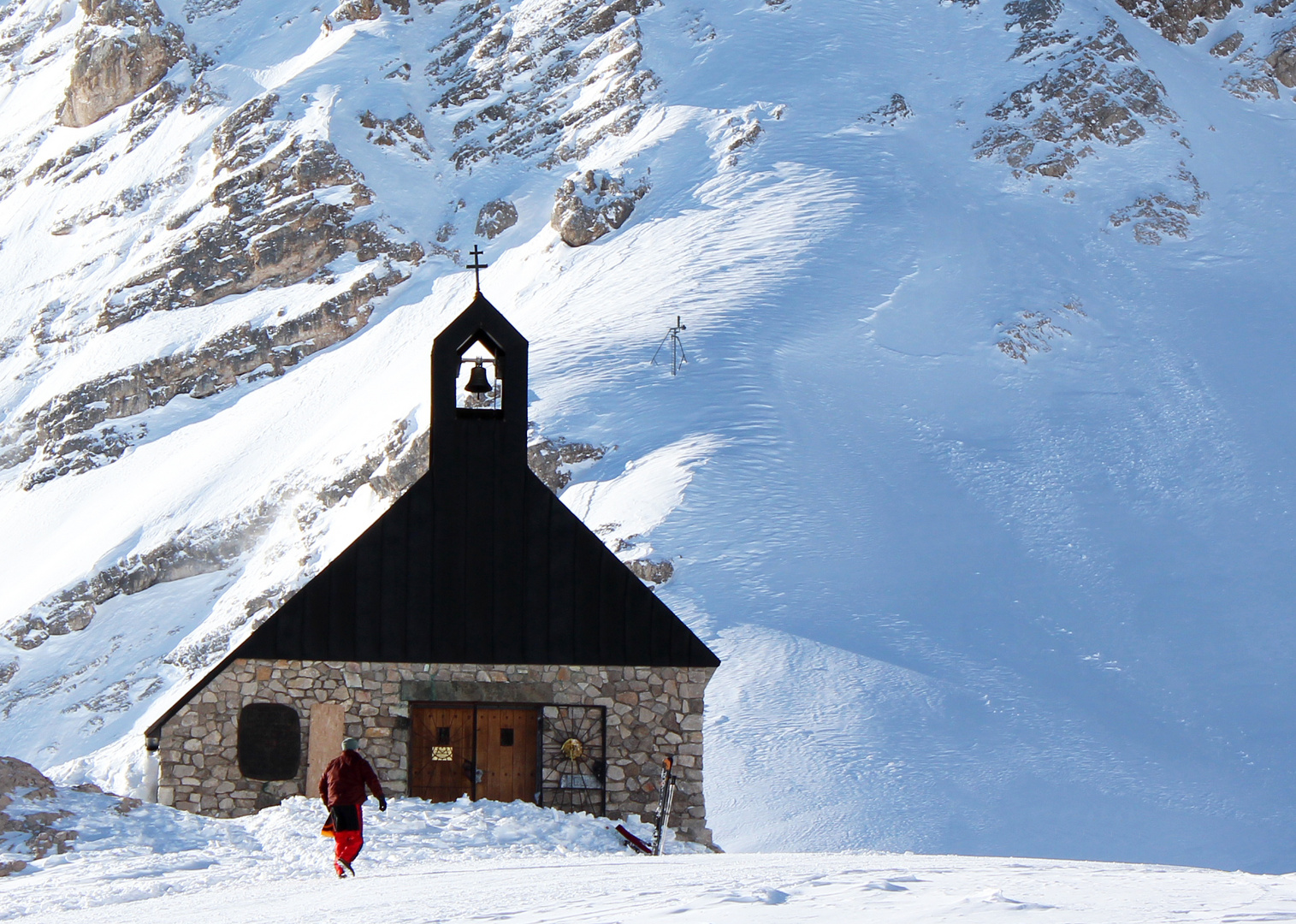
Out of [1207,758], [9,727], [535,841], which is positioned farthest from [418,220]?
[535,841]

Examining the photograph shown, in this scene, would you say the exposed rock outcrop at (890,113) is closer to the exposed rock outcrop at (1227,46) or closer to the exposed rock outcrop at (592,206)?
the exposed rock outcrop at (592,206)

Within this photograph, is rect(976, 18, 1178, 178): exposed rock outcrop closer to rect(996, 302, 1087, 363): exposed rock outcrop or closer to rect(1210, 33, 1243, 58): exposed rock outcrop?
rect(1210, 33, 1243, 58): exposed rock outcrop

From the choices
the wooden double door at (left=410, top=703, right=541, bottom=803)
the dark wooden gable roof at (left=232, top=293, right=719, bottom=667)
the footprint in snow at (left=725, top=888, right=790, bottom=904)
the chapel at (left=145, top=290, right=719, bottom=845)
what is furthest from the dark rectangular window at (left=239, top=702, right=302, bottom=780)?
the footprint in snow at (left=725, top=888, right=790, bottom=904)

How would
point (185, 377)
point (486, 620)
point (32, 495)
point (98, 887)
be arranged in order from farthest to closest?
point (185, 377) < point (32, 495) < point (486, 620) < point (98, 887)

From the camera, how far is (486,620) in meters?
16.9

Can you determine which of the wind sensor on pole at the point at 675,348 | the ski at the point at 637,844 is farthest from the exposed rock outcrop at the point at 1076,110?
the ski at the point at 637,844

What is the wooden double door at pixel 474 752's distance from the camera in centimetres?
1683

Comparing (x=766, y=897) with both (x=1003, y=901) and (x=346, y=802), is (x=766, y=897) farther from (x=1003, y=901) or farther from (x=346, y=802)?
(x=346, y=802)

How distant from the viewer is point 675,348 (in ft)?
135

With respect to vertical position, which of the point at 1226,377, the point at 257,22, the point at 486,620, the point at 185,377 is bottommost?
the point at 486,620

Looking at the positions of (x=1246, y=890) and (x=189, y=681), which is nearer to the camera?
(x=1246, y=890)

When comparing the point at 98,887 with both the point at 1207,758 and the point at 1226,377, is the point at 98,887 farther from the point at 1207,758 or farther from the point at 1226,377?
the point at 1226,377

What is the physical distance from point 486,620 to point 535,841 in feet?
10.2

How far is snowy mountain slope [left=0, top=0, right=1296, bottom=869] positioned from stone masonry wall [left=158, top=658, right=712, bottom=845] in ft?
17.3
